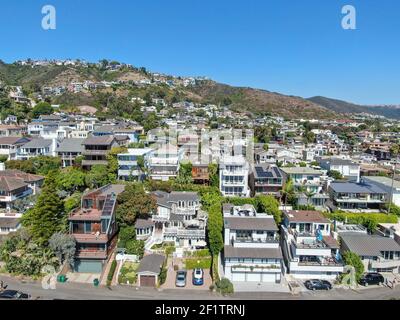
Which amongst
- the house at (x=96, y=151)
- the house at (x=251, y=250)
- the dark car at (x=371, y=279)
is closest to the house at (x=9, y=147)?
the house at (x=96, y=151)

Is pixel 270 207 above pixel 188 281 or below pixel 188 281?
above

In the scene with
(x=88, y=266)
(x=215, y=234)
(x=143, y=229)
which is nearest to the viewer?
(x=88, y=266)

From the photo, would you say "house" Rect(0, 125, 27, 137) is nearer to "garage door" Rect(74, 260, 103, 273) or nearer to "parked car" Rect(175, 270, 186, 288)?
"garage door" Rect(74, 260, 103, 273)

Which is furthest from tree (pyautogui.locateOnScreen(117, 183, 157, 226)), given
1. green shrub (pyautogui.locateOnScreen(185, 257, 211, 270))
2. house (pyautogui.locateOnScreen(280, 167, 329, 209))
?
house (pyautogui.locateOnScreen(280, 167, 329, 209))

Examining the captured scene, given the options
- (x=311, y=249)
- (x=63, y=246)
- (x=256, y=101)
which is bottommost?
(x=311, y=249)

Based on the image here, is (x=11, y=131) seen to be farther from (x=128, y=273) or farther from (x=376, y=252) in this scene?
(x=376, y=252)

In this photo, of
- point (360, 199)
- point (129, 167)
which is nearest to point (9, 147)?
point (129, 167)
